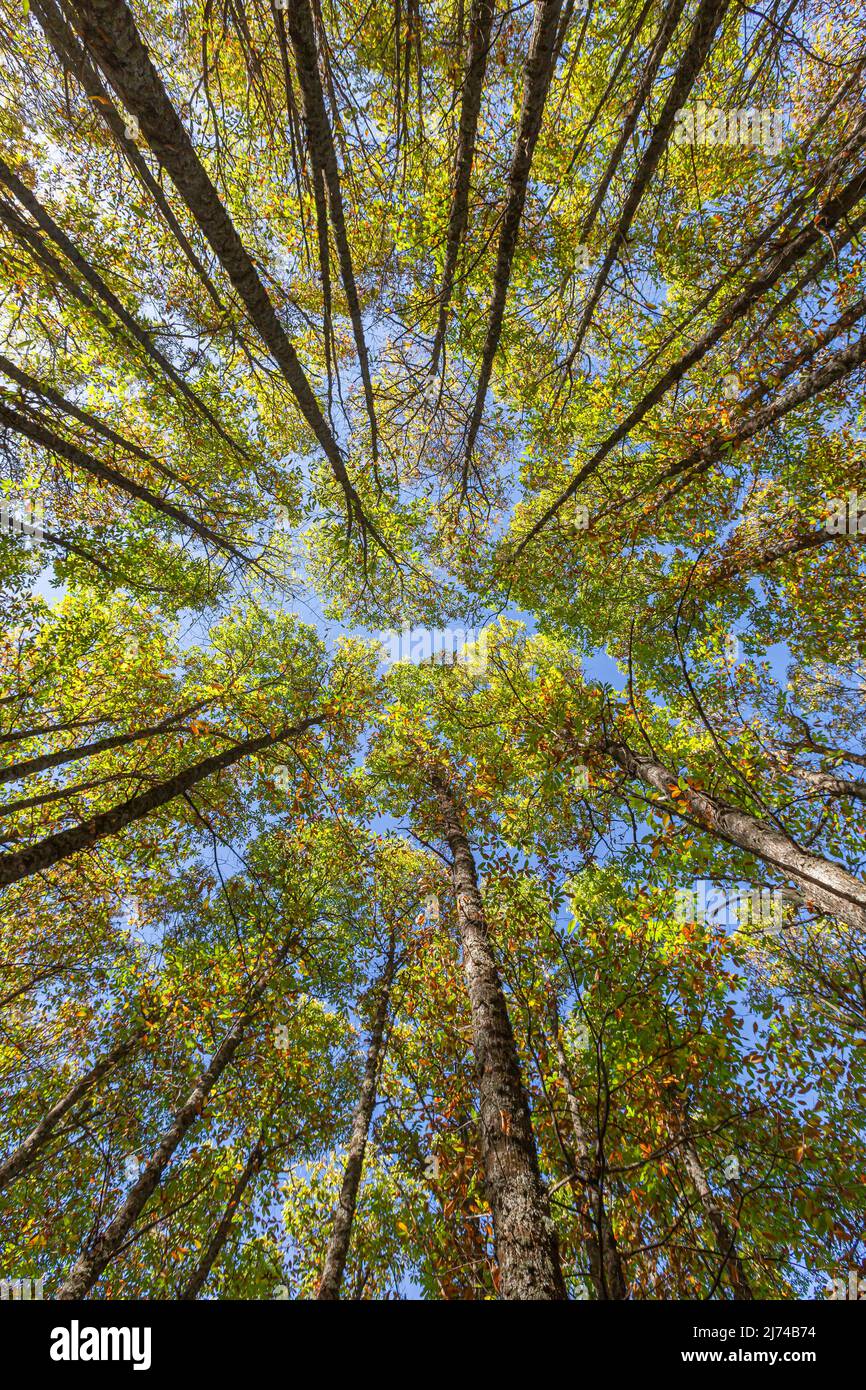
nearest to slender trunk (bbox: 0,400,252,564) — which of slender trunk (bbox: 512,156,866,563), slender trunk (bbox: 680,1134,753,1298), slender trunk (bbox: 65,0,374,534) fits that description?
slender trunk (bbox: 65,0,374,534)

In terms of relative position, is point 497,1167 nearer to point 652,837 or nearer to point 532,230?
point 652,837

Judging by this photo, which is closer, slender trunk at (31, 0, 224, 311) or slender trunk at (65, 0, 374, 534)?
slender trunk at (65, 0, 374, 534)

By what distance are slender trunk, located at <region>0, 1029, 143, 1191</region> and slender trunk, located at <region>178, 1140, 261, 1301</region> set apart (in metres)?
2.85

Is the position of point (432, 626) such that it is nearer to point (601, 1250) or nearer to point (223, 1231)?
point (601, 1250)

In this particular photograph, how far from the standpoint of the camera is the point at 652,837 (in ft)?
17.1

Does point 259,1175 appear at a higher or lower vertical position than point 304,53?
lower

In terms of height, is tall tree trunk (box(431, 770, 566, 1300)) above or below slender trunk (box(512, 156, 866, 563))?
below

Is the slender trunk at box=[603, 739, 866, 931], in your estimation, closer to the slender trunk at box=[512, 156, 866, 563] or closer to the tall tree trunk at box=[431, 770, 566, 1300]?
the tall tree trunk at box=[431, 770, 566, 1300]

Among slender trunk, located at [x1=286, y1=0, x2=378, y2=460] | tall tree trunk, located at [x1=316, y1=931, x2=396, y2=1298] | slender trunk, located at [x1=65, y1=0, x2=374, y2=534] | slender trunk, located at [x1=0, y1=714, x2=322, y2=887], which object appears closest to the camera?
slender trunk, located at [x1=65, y1=0, x2=374, y2=534]

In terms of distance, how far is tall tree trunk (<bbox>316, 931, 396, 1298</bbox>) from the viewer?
5.20m

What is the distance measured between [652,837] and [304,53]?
22.6 feet

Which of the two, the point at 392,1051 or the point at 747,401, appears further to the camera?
the point at 392,1051

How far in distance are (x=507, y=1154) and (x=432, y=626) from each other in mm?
9264
